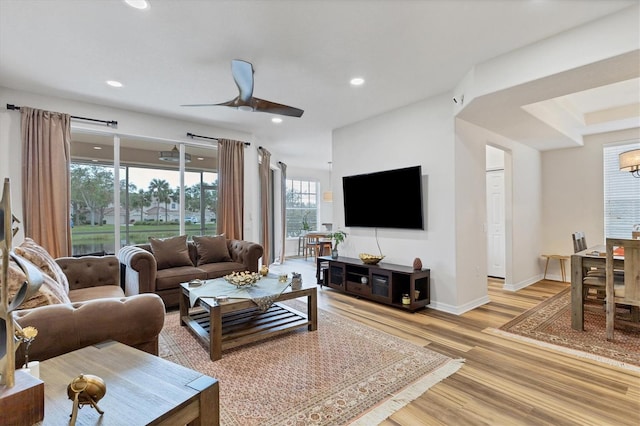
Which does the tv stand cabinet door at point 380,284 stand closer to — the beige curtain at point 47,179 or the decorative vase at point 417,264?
the decorative vase at point 417,264

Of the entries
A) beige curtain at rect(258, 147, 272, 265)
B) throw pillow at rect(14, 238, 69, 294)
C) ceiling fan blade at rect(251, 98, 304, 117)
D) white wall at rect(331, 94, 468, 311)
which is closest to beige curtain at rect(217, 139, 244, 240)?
beige curtain at rect(258, 147, 272, 265)

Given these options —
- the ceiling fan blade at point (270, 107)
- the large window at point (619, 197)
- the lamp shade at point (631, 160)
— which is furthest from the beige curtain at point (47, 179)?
the large window at point (619, 197)

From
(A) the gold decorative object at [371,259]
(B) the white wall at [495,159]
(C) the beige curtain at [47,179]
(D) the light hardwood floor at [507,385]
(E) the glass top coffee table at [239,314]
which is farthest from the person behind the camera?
(B) the white wall at [495,159]

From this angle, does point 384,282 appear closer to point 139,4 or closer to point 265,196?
point 139,4

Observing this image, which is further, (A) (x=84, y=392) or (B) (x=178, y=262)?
(B) (x=178, y=262)

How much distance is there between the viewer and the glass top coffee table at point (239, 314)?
262 cm

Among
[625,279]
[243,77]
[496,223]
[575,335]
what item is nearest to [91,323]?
[243,77]

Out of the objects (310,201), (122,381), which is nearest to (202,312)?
(122,381)

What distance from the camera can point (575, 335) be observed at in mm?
3100

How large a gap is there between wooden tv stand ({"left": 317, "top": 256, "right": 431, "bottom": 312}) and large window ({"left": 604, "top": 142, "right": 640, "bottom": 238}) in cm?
377

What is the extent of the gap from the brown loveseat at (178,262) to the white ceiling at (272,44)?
2010 millimetres

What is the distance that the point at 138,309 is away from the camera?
1805 millimetres

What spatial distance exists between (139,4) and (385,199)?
348 cm

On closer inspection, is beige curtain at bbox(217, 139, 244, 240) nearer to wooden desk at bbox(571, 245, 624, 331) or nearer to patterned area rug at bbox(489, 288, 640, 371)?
patterned area rug at bbox(489, 288, 640, 371)
